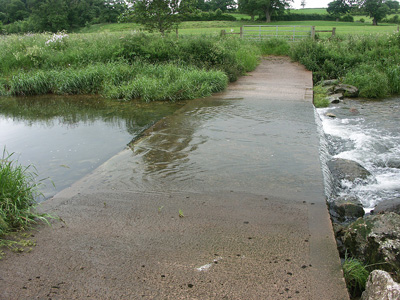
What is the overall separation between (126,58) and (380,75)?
971cm

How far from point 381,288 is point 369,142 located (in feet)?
19.6

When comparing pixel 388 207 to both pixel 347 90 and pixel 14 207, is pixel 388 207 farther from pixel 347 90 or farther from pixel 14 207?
pixel 347 90

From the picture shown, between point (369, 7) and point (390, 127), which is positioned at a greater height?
point (369, 7)

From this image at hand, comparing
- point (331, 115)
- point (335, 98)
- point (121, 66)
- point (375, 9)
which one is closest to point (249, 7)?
point (375, 9)

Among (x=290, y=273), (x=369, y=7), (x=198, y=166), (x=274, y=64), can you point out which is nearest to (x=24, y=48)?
(x=274, y=64)

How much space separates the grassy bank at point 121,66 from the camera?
447 inches

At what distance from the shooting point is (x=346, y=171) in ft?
20.3

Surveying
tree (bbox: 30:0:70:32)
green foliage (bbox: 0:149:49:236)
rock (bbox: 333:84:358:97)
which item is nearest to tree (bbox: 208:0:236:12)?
tree (bbox: 30:0:70:32)

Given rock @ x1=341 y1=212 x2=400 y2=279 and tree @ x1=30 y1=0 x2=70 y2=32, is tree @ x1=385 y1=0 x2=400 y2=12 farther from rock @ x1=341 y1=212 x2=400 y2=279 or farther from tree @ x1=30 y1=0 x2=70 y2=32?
rock @ x1=341 y1=212 x2=400 y2=279

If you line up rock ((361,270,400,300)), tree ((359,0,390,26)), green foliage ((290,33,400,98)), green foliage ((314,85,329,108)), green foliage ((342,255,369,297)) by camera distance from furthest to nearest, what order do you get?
1. tree ((359,0,390,26))
2. green foliage ((290,33,400,98))
3. green foliage ((314,85,329,108))
4. green foliage ((342,255,369,297))
5. rock ((361,270,400,300))

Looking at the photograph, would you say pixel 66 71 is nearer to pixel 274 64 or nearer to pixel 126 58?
pixel 126 58

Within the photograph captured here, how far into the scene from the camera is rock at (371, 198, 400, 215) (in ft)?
15.7

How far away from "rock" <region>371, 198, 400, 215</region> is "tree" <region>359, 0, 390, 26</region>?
3039 inches

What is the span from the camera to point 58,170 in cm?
615
